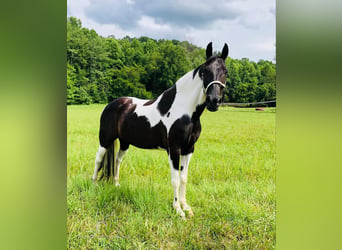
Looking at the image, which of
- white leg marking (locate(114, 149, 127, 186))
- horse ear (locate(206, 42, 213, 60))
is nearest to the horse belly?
white leg marking (locate(114, 149, 127, 186))

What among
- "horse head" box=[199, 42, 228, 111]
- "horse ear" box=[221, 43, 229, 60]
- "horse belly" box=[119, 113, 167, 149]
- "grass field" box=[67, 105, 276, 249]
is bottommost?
"grass field" box=[67, 105, 276, 249]

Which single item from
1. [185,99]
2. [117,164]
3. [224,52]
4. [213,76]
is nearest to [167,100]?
[185,99]

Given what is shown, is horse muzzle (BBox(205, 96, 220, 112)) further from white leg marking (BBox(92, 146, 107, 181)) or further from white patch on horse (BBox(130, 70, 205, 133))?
white leg marking (BBox(92, 146, 107, 181))

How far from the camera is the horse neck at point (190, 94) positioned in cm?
238

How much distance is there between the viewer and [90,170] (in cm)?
260

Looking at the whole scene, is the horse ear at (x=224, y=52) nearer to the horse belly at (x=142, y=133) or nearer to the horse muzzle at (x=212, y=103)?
the horse muzzle at (x=212, y=103)

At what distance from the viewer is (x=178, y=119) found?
2.38m

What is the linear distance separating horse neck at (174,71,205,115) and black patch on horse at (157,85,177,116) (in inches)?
1.5

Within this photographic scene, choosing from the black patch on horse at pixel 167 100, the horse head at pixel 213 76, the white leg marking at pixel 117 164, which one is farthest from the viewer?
the white leg marking at pixel 117 164

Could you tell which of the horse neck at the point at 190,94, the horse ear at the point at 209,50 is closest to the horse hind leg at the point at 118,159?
the horse neck at the point at 190,94

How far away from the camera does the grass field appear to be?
7.72ft

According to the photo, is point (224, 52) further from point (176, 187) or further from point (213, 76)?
point (176, 187)

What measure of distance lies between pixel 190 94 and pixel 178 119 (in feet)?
0.65
